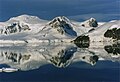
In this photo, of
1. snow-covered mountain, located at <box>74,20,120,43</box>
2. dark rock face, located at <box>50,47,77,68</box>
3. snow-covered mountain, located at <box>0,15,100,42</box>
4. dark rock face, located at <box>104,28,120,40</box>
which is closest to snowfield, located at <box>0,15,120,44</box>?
snow-covered mountain, located at <box>0,15,100,42</box>

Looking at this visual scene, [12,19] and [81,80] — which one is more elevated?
[12,19]

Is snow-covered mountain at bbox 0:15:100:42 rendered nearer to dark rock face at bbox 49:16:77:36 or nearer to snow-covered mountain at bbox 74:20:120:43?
dark rock face at bbox 49:16:77:36

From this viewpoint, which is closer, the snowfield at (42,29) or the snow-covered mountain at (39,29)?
the snowfield at (42,29)

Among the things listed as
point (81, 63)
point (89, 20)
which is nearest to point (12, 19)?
point (89, 20)

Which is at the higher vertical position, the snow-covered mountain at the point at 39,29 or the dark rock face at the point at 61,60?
the snow-covered mountain at the point at 39,29

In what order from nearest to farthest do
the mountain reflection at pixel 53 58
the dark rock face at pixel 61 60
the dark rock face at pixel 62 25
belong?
1. the dark rock face at pixel 61 60
2. the mountain reflection at pixel 53 58
3. the dark rock face at pixel 62 25

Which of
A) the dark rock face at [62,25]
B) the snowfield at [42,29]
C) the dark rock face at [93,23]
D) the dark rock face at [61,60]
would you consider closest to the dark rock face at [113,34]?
the snowfield at [42,29]

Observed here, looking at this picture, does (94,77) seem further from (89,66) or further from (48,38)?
(48,38)

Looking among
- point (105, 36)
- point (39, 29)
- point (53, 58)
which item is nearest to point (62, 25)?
point (39, 29)

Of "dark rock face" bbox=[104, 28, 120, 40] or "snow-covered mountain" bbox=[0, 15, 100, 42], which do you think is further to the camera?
"snow-covered mountain" bbox=[0, 15, 100, 42]

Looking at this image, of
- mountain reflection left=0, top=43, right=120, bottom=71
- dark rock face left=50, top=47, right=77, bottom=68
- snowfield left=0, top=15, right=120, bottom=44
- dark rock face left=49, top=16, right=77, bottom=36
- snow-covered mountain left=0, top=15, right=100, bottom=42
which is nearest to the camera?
dark rock face left=50, top=47, right=77, bottom=68

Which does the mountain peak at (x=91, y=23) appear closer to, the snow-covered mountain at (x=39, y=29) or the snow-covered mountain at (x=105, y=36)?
the snow-covered mountain at (x=39, y=29)
